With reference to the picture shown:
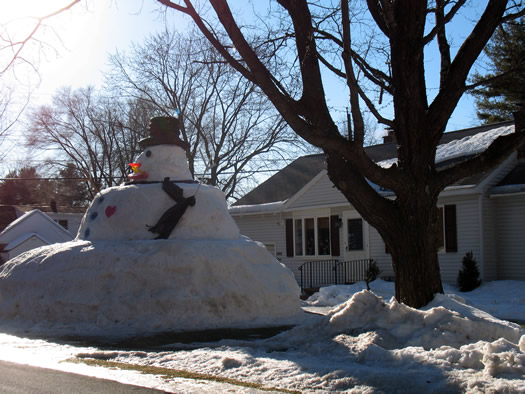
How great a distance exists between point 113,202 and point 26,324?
2755 millimetres

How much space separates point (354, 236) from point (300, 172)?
6524mm

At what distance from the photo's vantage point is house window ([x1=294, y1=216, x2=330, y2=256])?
22297mm

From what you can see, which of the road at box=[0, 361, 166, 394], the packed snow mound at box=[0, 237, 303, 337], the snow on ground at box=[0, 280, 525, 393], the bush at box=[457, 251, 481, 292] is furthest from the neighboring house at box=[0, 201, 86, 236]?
the road at box=[0, 361, 166, 394]

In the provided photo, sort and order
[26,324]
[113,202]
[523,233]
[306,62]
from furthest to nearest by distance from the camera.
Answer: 1. [523,233]
2. [113,202]
3. [26,324]
4. [306,62]

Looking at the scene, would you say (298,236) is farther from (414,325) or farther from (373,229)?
(414,325)

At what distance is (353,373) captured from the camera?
213 inches

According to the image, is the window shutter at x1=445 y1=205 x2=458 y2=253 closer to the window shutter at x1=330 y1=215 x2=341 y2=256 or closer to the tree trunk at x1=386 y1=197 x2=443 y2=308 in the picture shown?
the window shutter at x1=330 y1=215 x2=341 y2=256

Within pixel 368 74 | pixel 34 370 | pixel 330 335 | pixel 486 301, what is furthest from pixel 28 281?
pixel 486 301

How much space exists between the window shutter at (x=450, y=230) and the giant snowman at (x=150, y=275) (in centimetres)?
855

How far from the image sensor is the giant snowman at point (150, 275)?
9.71 metres

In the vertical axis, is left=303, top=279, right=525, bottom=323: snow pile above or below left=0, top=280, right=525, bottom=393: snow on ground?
below

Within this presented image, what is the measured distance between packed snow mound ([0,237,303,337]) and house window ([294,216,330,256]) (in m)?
11.5

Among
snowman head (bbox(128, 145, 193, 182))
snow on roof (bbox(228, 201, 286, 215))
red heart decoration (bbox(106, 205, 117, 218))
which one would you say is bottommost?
red heart decoration (bbox(106, 205, 117, 218))

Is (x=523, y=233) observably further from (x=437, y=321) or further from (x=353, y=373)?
(x=353, y=373)
